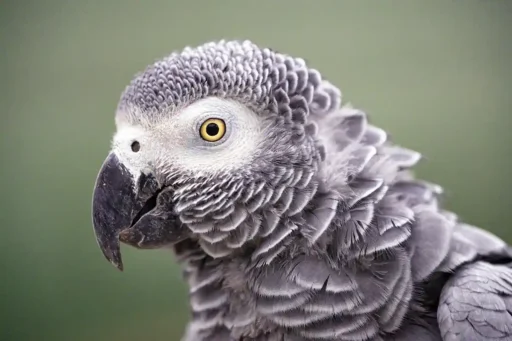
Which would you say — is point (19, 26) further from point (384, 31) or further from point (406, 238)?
point (406, 238)

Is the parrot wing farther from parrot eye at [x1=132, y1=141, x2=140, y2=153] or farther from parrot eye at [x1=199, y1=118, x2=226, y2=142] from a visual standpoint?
parrot eye at [x1=132, y1=141, x2=140, y2=153]

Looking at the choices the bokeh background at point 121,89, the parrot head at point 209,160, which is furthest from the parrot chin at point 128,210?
the bokeh background at point 121,89

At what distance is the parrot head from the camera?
1017 millimetres

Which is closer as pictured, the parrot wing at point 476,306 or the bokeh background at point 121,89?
the parrot wing at point 476,306

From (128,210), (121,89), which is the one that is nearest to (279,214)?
(128,210)

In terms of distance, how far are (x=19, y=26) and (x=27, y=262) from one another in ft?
4.69

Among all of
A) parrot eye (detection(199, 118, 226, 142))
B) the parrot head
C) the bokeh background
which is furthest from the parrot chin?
the bokeh background

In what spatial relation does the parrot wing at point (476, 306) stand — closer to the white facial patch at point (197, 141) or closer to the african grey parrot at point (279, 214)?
the african grey parrot at point (279, 214)

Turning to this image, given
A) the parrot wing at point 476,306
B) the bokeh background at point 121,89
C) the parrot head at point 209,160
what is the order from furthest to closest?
the bokeh background at point 121,89 < the parrot head at point 209,160 < the parrot wing at point 476,306

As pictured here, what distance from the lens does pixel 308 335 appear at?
0.96 metres

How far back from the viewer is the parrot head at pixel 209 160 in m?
1.02

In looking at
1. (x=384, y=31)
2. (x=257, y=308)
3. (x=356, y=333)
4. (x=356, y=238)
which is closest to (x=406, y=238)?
(x=356, y=238)

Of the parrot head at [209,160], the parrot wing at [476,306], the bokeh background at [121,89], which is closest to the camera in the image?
the parrot wing at [476,306]

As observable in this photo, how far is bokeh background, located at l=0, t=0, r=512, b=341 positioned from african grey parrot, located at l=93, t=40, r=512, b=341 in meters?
1.77
